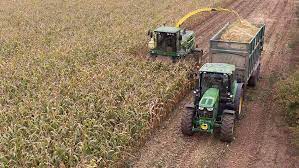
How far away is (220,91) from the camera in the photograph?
11.8 m

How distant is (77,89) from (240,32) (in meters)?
6.77

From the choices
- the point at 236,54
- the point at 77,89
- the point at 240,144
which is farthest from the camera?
the point at 236,54

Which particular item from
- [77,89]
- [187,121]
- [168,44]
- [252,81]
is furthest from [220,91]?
[168,44]

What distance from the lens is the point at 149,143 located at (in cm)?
1159

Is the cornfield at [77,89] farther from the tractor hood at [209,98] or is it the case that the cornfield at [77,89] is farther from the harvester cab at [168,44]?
the tractor hood at [209,98]

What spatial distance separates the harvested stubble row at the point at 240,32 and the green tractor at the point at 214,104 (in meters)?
2.51

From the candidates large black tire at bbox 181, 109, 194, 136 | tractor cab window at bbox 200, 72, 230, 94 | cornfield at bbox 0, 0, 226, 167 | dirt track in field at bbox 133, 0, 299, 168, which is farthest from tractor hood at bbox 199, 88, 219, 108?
cornfield at bbox 0, 0, 226, 167

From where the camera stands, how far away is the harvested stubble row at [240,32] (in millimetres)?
14281

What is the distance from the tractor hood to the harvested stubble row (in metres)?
3.31

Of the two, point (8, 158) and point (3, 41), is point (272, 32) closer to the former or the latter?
point (3, 41)

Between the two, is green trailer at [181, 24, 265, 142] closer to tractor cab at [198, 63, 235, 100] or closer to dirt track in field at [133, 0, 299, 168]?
tractor cab at [198, 63, 235, 100]

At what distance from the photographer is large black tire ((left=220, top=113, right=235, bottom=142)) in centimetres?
1109

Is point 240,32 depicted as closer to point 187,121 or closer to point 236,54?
point 236,54

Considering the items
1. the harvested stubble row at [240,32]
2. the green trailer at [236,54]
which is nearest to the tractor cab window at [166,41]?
the harvested stubble row at [240,32]
